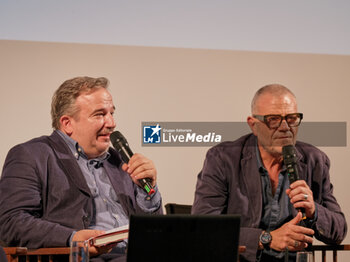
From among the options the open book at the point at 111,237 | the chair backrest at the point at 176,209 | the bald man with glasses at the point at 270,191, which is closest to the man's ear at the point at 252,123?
the bald man with glasses at the point at 270,191

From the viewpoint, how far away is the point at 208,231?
163 cm

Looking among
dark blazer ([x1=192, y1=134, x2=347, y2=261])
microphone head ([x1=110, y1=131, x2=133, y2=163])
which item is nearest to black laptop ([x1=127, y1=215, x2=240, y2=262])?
microphone head ([x1=110, y1=131, x2=133, y2=163])

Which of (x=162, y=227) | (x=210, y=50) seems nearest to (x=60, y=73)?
(x=210, y=50)

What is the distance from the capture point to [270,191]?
10.5 ft

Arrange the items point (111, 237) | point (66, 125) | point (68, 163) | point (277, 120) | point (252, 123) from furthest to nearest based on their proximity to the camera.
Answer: point (252, 123), point (277, 120), point (66, 125), point (68, 163), point (111, 237)

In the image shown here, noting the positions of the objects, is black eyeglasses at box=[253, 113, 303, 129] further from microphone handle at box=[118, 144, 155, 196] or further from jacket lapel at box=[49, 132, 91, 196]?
jacket lapel at box=[49, 132, 91, 196]

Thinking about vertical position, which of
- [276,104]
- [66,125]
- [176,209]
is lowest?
[176,209]

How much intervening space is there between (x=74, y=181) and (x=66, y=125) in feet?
1.34

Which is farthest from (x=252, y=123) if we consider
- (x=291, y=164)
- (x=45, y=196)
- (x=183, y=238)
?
(x=183, y=238)

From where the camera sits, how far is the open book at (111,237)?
2.35 metres

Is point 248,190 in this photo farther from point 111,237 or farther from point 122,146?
point 111,237

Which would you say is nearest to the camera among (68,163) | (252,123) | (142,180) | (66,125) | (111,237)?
(111,237)

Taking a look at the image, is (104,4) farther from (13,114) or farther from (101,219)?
(101,219)

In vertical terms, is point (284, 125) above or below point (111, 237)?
above
